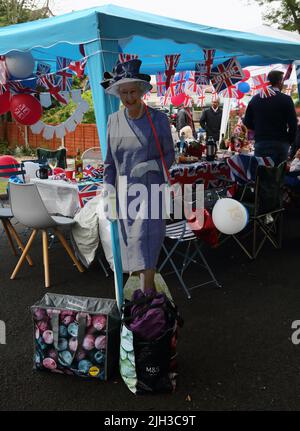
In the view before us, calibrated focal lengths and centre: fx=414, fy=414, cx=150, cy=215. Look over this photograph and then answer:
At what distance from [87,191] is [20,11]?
15624 mm

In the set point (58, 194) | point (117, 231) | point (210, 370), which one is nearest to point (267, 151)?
point (58, 194)

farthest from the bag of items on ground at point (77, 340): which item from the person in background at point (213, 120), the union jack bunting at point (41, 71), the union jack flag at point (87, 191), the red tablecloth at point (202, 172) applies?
the person in background at point (213, 120)

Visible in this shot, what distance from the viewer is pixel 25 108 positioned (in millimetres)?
4500

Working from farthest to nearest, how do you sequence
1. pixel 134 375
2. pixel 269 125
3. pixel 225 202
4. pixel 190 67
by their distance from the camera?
pixel 190 67
pixel 269 125
pixel 225 202
pixel 134 375

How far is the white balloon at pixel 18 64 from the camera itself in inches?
168

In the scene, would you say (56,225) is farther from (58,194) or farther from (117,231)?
(117,231)

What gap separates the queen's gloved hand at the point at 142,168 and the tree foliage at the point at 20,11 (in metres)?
15.4

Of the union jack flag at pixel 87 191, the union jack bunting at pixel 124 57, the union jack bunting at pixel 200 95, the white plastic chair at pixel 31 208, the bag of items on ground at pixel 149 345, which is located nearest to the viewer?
the bag of items on ground at pixel 149 345

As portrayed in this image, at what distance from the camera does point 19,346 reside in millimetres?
2695

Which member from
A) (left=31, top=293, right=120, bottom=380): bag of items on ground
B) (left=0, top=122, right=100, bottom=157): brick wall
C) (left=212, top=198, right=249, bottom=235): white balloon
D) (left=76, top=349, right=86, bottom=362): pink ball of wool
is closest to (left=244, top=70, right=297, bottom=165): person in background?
(left=212, top=198, right=249, bottom=235): white balloon

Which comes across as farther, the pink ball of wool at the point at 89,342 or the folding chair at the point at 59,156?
the folding chair at the point at 59,156

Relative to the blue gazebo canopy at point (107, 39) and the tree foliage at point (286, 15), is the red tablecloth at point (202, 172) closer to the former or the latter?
the blue gazebo canopy at point (107, 39)

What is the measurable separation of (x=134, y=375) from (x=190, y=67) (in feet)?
22.3

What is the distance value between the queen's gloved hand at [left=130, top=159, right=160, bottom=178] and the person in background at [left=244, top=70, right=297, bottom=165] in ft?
9.68
